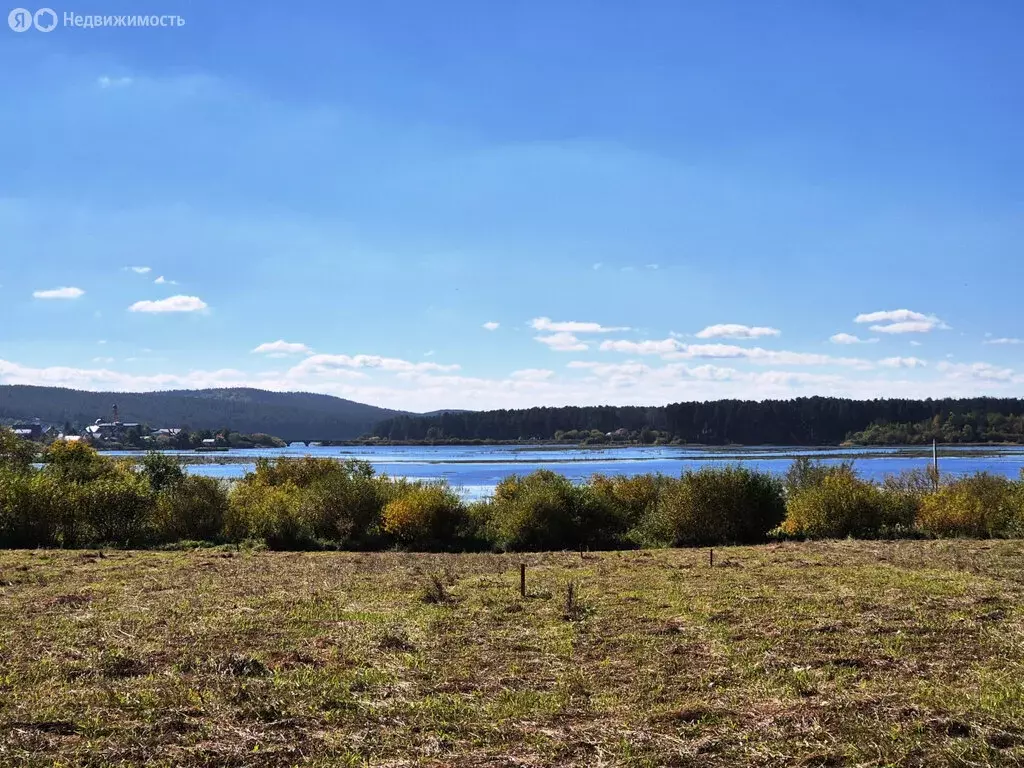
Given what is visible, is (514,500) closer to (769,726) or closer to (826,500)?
(826,500)

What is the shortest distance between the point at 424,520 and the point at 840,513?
18.3 metres

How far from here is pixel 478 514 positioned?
3978 centimetres

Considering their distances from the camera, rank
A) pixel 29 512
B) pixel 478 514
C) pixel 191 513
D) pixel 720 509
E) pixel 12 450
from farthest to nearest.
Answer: pixel 12 450, pixel 478 514, pixel 191 513, pixel 720 509, pixel 29 512

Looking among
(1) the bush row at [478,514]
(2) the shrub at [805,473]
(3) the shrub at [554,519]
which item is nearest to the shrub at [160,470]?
(1) the bush row at [478,514]

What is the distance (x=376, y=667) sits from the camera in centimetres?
1020

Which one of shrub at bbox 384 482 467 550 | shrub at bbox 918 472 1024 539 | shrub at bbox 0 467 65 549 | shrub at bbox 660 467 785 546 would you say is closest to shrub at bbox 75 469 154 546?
shrub at bbox 0 467 65 549

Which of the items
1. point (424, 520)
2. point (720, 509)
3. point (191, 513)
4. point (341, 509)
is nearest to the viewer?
point (424, 520)

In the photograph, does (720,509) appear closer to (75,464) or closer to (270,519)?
(270,519)

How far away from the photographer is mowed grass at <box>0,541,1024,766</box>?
7.33m

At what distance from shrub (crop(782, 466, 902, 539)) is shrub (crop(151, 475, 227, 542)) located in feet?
85.4

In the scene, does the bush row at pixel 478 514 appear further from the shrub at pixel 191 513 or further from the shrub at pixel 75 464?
the shrub at pixel 75 464

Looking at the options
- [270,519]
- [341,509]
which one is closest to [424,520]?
[341,509]

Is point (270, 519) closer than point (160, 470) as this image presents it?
Yes

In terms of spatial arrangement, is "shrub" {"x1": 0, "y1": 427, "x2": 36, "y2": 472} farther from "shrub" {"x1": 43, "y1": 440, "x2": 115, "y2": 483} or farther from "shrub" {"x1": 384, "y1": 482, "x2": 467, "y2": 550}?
"shrub" {"x1": 384, "y1": 482, "x2": 467, "y2": 550}
